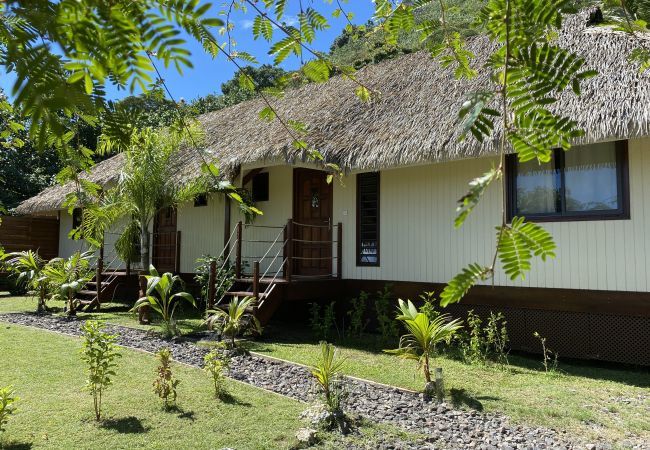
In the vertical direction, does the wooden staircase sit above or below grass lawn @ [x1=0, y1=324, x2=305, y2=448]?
above

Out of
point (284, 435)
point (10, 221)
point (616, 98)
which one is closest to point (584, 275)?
point (616, 98)

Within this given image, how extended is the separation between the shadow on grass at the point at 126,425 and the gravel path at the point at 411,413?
4.81 feet

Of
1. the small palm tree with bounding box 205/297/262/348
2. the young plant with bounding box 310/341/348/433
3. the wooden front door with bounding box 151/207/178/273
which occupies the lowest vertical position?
the young plant with bounding box 310/341/348/433

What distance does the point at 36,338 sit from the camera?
7871 millimetres

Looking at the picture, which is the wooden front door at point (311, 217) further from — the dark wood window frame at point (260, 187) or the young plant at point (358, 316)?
the young plant at point (358, 316)

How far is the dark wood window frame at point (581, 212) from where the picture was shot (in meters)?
6.70

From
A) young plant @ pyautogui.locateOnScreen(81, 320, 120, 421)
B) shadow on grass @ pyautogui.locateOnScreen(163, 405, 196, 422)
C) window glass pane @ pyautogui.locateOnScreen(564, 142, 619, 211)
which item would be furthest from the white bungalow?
shadow on grass @ pyautogui.locateOnScreen(163, 405, 196, 422)

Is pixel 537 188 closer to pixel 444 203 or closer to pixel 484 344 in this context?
pixel 444 203

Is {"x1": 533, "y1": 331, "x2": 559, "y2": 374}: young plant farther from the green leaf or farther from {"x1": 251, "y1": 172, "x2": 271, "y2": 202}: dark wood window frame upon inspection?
Answer: {"x1": 251, "y1": 172, "x2": 271, "y2": 202}: dark wood window frame

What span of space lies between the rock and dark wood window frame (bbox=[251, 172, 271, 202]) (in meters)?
7.42

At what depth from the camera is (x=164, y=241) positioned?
13500 millimetres

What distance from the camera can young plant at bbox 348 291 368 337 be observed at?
8.62 m

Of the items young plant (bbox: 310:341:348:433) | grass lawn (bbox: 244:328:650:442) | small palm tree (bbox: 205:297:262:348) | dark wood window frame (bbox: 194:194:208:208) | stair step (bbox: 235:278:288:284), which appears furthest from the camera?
dark wood window frame (bbox: 194:194:208:208)

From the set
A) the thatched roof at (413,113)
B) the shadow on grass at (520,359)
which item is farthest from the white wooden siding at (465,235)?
the shadow on grass at (520,359)
